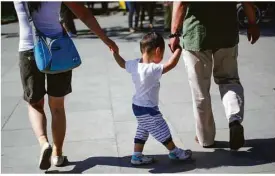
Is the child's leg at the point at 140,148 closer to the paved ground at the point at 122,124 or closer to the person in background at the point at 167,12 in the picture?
the paved ground at the point at 122,124

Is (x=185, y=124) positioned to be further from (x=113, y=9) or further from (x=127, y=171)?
(x=113, y=9)

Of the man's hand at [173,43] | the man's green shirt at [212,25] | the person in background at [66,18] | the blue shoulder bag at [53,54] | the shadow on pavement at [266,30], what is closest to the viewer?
the blue shoulder bag at [53,54]

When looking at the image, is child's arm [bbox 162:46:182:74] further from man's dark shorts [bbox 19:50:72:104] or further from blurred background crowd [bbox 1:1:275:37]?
blurred background crowd [bbox 1:1:275:37]

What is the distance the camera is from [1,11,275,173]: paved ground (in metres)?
3.51

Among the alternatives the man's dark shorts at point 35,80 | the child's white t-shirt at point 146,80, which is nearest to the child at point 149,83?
the child's white t-shirt at point 146,80

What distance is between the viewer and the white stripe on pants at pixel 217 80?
357 cm

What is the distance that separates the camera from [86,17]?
10.8 ft

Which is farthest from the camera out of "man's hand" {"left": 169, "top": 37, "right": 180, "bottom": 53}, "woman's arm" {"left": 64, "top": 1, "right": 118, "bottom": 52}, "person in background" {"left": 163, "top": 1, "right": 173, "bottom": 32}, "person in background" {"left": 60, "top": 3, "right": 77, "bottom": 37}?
"person in background" {"left": 163, "top": 1, "right": 173, "bottom": 32}

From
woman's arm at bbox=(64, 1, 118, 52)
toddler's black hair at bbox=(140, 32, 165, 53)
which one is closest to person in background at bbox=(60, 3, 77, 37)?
woman's arm at bbox=(64, 1, 118, 52)

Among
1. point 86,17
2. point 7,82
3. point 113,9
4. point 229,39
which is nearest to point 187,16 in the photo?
point 229,39

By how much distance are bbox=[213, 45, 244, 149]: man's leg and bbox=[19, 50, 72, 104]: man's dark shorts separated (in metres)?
1.37

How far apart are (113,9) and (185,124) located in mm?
17542

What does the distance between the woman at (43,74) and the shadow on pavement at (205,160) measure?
1.05ft

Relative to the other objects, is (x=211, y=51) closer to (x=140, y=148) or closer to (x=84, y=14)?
(x=140, y=148)
